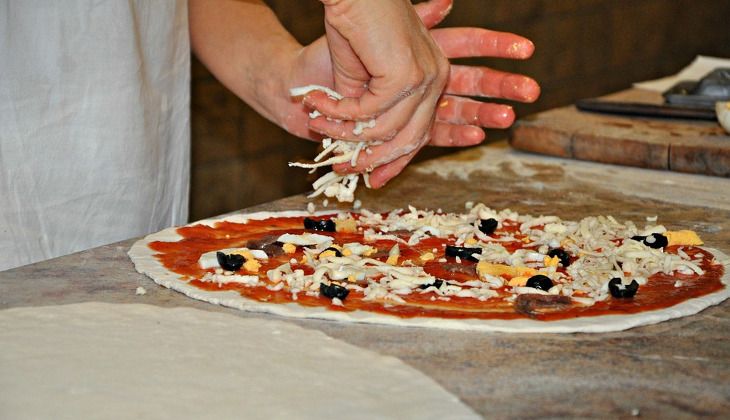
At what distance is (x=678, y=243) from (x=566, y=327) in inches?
17.6

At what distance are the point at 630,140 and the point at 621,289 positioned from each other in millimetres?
925

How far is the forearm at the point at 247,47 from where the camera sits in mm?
1859

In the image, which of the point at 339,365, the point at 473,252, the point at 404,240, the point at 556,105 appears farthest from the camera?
the point at 556,105

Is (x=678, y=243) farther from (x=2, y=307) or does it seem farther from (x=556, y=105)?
(x=556, y=105)

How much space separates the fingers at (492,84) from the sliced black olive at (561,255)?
1.09 ft

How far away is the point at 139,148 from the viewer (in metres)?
1.77

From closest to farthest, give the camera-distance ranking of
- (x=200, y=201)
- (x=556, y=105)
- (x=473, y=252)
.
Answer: (x=473, y=252) < (x=200, y=201) < (x=556, y=105)

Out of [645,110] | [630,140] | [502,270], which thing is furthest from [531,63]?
[502,270]

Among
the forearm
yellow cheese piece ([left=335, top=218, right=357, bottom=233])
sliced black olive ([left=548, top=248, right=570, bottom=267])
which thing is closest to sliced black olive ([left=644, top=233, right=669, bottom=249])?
sliced black olive ([left=548, top=248, right=570, bottom=267])

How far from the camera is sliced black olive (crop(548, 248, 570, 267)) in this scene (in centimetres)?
146

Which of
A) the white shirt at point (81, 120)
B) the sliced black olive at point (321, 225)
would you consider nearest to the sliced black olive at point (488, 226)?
the sliced black olive at point (321, 225)

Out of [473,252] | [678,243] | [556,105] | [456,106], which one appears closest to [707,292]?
[678,243]

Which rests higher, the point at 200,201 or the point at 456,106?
the point at 456,106

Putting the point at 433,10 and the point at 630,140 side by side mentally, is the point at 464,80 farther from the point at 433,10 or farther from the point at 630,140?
the point at 630,140
